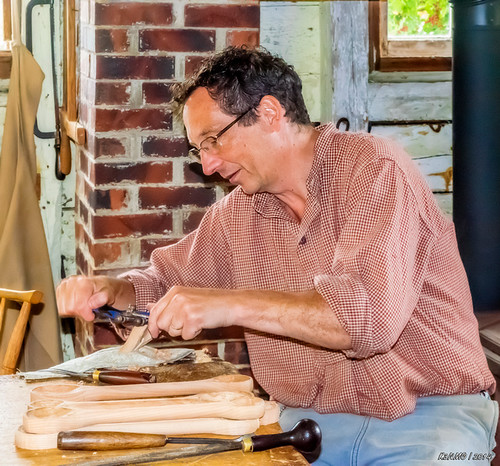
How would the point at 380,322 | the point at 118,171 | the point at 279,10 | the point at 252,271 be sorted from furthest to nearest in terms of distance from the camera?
the point at 279,10
the point at 118,171
the point at 252,271
the point at 380,322

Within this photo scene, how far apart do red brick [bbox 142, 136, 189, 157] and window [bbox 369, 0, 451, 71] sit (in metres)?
1.10

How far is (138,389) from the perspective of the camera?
5.98 feet

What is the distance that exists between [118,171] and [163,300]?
108 cm

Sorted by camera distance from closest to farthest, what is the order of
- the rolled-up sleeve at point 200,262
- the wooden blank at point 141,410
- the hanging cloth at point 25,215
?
the wooden blank at point 141,410 → the rolled-up sleeve at point 200,262 → the hanging cloth at point 25,215

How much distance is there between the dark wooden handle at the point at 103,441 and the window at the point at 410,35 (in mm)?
2324

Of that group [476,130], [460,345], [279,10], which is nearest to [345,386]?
[460,345]

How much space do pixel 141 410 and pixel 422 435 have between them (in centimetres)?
69

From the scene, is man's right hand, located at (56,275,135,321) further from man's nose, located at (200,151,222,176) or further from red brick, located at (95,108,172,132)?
red brick, located at (95,108,172,132)

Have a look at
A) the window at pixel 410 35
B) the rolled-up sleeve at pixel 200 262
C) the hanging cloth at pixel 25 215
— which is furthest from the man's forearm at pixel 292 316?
the window at pixel 410 35

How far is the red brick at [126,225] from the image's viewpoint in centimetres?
283

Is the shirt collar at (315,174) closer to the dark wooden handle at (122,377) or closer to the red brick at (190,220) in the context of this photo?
the dark wooden handle at (122,377)

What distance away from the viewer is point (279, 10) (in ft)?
11.1

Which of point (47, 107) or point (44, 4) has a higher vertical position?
point (44, 4)

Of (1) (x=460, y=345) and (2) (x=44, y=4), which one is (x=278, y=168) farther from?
(2) (x=44, y=4)
